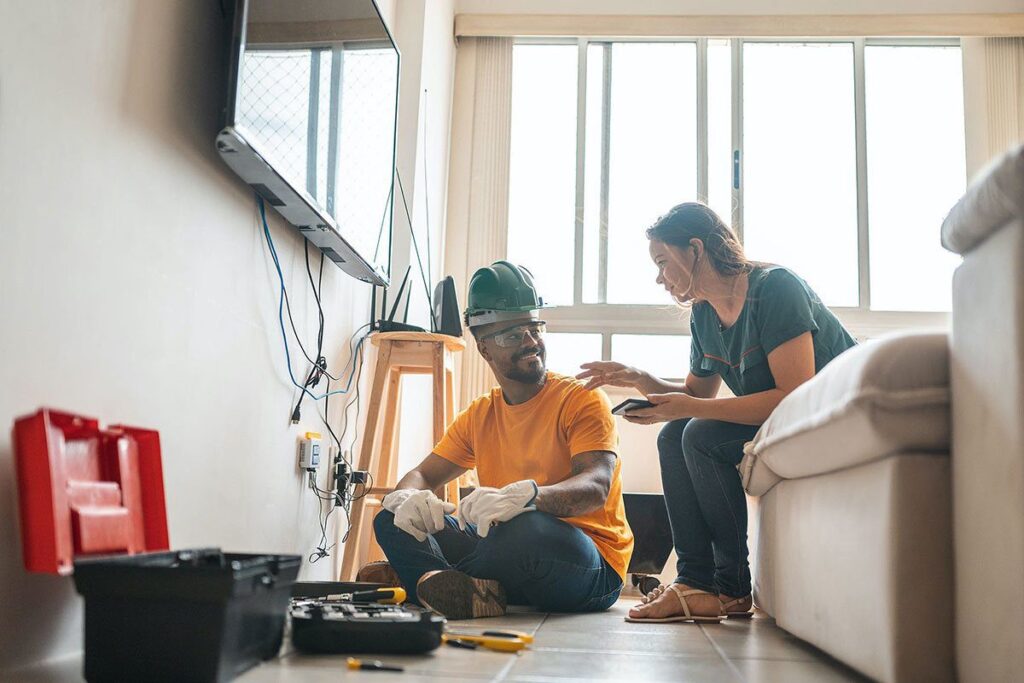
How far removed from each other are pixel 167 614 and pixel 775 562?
119 cm

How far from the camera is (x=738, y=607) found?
6.74 feet

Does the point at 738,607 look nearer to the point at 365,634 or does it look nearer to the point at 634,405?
the point at 634,405

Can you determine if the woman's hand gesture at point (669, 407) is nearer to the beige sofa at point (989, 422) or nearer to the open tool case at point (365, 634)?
the open tool case at point (365, 634)

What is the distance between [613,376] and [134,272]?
113cm

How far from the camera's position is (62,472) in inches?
45.9

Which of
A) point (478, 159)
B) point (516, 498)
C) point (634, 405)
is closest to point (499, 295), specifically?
point (634, 405)

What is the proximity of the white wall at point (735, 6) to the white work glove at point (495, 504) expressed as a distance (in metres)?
3.29

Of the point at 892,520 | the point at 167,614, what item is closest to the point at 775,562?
the point at 892,520

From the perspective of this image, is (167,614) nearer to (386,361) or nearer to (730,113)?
(386,361)

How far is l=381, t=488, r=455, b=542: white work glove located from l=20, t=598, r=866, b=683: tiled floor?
262 mm

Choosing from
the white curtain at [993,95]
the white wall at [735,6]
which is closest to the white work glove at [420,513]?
the white wall at [735,6]

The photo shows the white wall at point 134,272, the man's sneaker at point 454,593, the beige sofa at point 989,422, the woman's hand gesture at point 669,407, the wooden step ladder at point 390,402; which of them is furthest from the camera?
the wooden step ladder at point 390,402

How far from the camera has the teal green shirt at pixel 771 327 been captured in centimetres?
191

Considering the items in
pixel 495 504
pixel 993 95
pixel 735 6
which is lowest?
pixel 495 504
